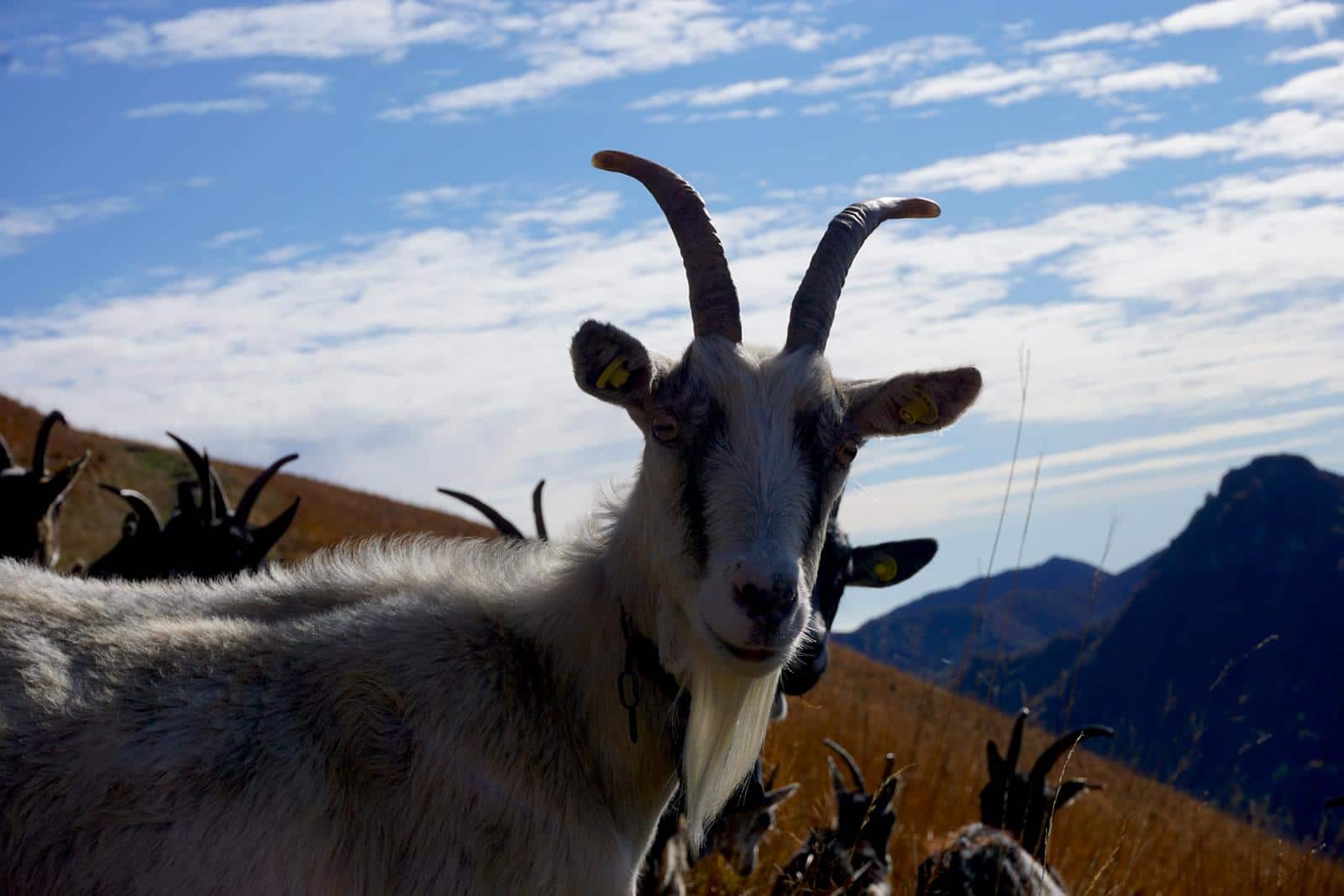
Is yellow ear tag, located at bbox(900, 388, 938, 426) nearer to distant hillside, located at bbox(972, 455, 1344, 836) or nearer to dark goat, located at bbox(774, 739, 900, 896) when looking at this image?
dark goat, located at bbox(774, 739, 900, 896)

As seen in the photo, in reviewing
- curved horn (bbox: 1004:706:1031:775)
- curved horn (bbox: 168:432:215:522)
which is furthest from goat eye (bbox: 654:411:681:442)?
curved horn (bbox: 168:432:215:522)

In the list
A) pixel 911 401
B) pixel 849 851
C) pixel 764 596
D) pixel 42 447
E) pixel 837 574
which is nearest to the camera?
pixel 764 596

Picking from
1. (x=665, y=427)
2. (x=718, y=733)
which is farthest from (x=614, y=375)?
(x=718, y=733)

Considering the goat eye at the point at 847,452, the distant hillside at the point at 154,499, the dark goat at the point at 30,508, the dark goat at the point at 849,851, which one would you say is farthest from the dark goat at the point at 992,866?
the distant hillside at the point at 154,499

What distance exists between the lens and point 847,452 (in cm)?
369

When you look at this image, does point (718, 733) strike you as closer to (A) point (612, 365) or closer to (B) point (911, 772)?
(A) point (612, 365)

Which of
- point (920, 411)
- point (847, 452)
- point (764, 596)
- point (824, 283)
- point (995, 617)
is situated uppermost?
point (824, 283)

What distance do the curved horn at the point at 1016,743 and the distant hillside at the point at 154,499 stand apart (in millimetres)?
9837

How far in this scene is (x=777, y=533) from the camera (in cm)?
327

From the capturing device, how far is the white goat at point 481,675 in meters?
3.07

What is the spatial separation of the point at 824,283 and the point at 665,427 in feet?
2.78

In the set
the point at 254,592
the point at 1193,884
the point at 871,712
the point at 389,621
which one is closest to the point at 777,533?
the point at 389,621

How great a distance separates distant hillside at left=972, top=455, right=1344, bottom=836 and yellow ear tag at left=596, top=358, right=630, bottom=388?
18880 millimetres

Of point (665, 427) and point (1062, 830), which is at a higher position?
point (665, 427)
